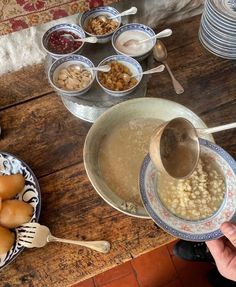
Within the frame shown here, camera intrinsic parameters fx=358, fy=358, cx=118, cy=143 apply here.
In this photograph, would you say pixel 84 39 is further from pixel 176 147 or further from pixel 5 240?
pixel 5 240

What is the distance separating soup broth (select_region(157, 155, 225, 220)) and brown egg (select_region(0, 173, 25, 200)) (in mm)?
325

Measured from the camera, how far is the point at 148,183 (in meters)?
0.80

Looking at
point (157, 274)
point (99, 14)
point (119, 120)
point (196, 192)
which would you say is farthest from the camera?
point (157, 274)

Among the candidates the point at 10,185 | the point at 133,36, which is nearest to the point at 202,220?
the point at 10,185

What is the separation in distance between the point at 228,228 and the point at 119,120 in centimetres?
39

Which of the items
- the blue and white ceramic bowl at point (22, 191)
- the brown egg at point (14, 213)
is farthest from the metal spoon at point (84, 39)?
the brown egg at point (14, 213)

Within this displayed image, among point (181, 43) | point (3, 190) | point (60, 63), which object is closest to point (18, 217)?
point (3, 190)

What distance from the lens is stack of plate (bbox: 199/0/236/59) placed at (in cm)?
101

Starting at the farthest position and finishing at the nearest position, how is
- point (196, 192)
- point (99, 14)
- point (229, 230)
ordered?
point (99, 14) < point (196, 192) < point (229, 230)

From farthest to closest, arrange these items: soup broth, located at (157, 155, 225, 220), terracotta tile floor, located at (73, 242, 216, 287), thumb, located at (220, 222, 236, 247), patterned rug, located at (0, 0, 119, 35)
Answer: terracotta tile floor, located at (73, 242, 216, 287) < patterned rug, located at (0, 0, 119, 35) < soup broth, located at (157, 155, 225, 220) < thumb, located at (220, 222, 236, 247)

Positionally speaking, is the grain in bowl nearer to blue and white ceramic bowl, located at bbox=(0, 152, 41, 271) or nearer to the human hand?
blue and white ceramic bowl, located at bbox=(0, 152, 41, 271)

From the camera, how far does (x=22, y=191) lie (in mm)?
865

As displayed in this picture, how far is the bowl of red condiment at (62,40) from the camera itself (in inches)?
39.8

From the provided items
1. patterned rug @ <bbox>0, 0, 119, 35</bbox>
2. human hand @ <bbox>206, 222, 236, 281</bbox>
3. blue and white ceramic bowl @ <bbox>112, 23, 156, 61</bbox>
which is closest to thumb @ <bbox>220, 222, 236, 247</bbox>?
human hand @ <bbox>206, 222, 236, 281</bbox>
